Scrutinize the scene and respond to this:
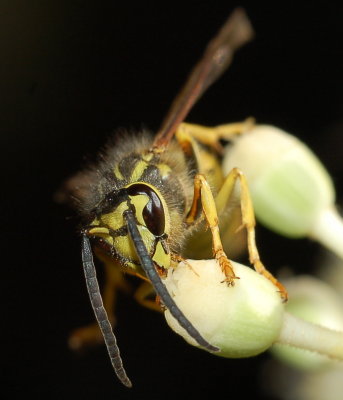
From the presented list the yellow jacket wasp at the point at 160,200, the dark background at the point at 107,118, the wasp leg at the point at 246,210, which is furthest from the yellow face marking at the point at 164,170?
the dark background at the point at 107,118

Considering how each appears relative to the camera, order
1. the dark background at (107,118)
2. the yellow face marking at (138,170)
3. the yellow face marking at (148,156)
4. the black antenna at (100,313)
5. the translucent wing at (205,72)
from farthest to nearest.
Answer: the dark background at (107,118), the translucent wing at (205,72), the yellow face marking at (148,156), the yellow face marking at (138,170), the black antenna at (100,313)

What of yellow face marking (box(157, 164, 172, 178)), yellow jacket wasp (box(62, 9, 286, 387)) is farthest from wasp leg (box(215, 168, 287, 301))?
yellow face marking (box(157, 164, 172, 178))

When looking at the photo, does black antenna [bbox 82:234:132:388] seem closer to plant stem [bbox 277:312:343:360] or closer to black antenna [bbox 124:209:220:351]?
black antenna [bbox 124:209:220:351]

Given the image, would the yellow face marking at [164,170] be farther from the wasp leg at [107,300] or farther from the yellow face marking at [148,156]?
the wasp leg at [107,300]

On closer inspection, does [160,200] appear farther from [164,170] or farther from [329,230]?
[329,230]

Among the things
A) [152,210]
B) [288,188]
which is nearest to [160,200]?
[152,210]
